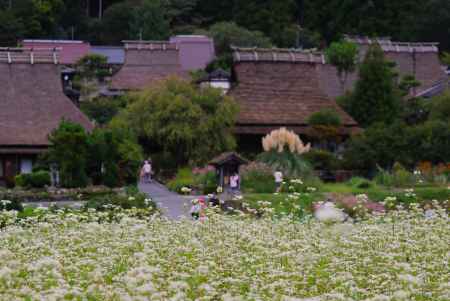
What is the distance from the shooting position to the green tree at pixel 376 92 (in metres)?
46.4

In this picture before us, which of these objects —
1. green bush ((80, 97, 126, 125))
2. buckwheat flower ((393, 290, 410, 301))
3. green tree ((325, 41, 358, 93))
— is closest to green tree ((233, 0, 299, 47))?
green tree ((325, 41, 358, 93))

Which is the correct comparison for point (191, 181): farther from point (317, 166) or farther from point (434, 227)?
point (434, 227)

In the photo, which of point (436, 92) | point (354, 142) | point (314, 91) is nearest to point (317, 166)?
point (354, 142)

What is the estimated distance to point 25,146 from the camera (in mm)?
38812

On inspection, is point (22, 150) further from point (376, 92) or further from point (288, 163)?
point (376, 92)

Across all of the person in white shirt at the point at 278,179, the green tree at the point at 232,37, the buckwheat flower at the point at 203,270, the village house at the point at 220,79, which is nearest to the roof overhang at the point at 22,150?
the person in white shirt at the point at 278,179

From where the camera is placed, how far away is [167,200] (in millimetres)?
32969

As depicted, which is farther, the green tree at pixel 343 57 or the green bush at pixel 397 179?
the green tree at pixel 343 57

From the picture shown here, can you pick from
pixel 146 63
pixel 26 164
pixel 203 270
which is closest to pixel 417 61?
pixel 146 63

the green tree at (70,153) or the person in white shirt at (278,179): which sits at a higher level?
the green tree at (70,153)

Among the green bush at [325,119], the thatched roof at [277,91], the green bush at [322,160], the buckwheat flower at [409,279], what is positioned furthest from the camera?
the thatched roof at [277,91]

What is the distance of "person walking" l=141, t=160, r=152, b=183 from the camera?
135ft

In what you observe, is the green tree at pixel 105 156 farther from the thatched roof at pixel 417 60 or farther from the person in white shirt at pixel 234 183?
the thatched roof at pixel 417 60

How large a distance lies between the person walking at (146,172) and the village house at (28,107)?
245 cm
